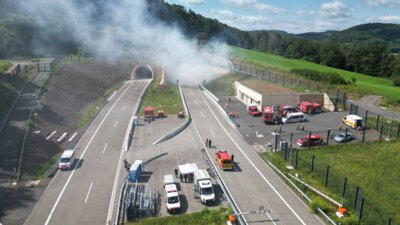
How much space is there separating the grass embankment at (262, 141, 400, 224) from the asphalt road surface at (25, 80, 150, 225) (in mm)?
17026

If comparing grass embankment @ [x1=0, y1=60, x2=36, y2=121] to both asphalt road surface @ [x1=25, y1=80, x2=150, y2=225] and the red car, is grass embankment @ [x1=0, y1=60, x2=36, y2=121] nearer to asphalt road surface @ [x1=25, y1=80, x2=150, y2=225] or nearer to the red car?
asphalt road surface @ [x1=25, y1=80, x2=150, y2=225]

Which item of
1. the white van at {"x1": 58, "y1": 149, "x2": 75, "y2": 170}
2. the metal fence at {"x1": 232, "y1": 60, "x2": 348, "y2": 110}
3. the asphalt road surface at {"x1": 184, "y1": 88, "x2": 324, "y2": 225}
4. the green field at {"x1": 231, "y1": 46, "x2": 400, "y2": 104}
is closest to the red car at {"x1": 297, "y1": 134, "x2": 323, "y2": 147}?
the asphalt road surface at {"x1": 184, "y1": 88, "x2": 324, "y2": 225}

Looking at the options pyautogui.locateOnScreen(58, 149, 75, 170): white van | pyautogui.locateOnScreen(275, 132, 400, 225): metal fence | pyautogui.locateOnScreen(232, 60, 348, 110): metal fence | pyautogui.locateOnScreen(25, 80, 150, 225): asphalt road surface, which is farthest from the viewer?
pyautogui.locateOnScreen(232, 60, 348, 110): metal fence

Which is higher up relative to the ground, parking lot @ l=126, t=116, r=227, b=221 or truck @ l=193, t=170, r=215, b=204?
truck @ l=193, t=170, r=215, b=204

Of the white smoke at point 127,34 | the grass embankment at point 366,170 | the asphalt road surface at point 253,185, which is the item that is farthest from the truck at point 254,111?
the white smoke at point 127,34

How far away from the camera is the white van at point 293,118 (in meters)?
47.2

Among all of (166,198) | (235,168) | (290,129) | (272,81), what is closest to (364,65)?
(272,81)

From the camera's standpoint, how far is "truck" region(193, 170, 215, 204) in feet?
86.2

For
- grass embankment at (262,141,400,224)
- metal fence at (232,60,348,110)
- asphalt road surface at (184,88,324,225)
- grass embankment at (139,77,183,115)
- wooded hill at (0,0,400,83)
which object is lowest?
asphalt road surface at (184,88,324,225)

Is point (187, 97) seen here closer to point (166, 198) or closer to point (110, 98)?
point (110, 98)

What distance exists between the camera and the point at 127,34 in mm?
99125

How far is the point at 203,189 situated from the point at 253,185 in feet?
17.2

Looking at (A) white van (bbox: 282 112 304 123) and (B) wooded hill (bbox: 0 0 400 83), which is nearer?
(A) white van (bbox: 282 112 304 123)

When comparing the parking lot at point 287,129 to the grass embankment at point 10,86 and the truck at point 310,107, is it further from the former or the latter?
the grass embankment at point 10,86
